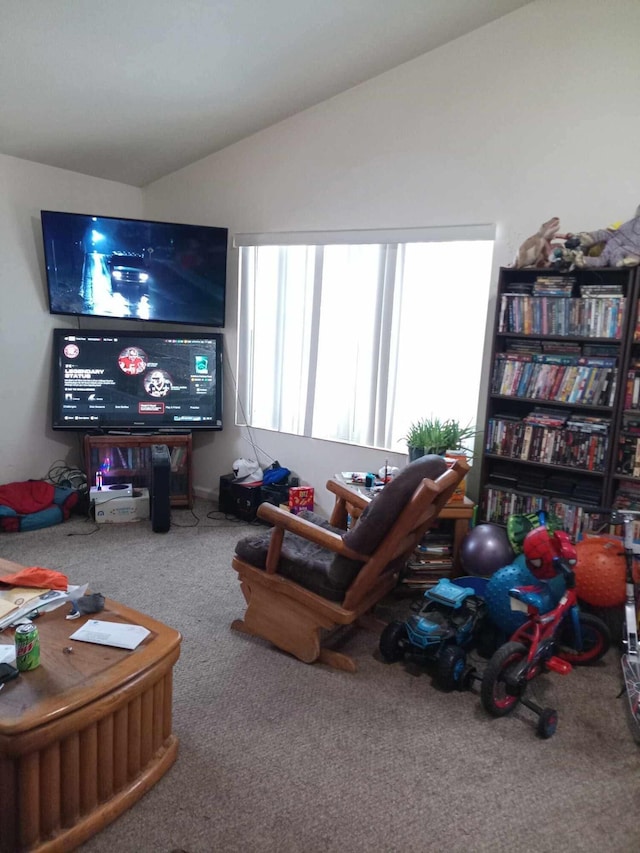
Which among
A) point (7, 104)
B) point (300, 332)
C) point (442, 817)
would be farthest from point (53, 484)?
point (442, 817)

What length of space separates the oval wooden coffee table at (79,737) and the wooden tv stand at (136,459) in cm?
244

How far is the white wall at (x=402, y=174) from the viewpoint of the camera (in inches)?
115

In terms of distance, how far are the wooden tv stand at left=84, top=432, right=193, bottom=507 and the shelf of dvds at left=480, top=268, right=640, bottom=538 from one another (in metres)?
2.28

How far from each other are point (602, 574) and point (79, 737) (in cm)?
209

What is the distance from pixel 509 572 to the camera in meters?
2.44

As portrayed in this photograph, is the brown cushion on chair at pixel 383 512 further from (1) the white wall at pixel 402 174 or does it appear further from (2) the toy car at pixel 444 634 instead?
(1) the white wall at pixel 402 174

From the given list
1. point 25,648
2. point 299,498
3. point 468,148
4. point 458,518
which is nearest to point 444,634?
point 458,518

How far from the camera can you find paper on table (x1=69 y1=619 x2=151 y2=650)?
1.74 m

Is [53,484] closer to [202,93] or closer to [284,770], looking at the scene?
[202,93]

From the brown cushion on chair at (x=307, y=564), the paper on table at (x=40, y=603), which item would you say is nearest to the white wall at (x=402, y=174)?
the brown cushion on chair at (x=307, y=564)

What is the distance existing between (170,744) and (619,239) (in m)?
2.85

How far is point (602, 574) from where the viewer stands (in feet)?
8.01

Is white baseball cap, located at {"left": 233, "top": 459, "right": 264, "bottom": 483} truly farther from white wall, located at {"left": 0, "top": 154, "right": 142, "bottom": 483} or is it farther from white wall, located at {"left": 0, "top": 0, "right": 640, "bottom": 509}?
white wall, located at {"left": 0, "top": 154, "right": 142, "bottom": 483}

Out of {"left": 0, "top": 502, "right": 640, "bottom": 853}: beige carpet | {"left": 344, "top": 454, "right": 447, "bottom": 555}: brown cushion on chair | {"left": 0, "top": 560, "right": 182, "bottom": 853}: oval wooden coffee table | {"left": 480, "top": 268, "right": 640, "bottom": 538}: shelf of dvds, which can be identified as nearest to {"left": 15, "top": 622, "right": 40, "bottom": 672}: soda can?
{"left": 0, "top": 560, "right": 182, "bottom": 853}: oval wooden coffee table
